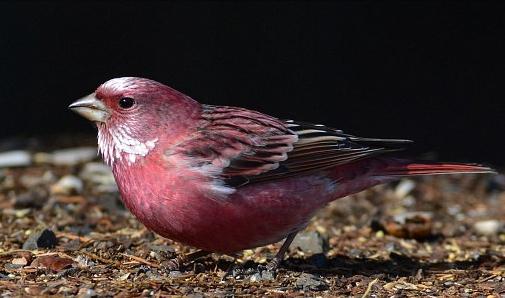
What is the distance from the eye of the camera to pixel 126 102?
5797 mm

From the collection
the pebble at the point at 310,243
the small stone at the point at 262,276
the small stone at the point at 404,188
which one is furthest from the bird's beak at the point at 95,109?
the small stone at the point at 404,188

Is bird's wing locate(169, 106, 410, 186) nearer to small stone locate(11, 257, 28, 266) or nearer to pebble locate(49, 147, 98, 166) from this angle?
small stone locate(11, 257, 28, 266)

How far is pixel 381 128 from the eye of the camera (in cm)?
1157

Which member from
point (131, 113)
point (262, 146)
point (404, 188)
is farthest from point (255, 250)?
point (404, 188)

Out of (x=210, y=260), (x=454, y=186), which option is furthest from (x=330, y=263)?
(x=454, y=186)

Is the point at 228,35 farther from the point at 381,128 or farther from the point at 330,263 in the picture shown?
the point at 330,263

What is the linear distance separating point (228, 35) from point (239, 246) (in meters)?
7.18

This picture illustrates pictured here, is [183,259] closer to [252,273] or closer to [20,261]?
[252,273]

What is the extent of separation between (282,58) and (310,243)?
20.5ft

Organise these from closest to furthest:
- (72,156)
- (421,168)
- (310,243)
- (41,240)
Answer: (41,240) → (421,168) → (310,243) → (72,156)

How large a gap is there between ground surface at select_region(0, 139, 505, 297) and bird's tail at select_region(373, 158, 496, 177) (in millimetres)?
618

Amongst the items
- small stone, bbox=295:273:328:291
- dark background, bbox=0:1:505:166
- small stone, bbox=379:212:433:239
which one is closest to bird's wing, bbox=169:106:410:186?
small stone, bbox=295:273:328:291

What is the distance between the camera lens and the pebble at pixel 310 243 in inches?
255

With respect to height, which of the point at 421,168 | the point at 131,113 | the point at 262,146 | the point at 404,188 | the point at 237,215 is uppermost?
the point at 131,113
